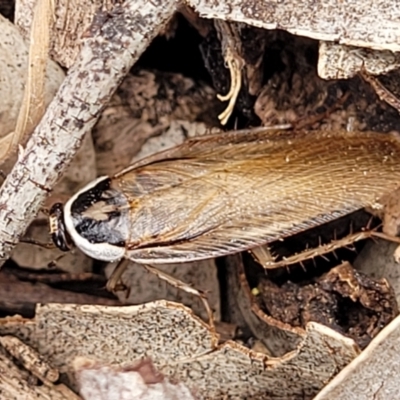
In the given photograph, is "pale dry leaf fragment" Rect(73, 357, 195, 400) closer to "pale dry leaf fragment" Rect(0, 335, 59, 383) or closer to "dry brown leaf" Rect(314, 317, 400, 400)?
"pale dry leaf fragment" Rect(0, 335, 59, 383)

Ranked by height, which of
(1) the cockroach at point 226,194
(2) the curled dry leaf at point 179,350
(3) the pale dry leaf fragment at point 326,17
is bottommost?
(2) the curled dry leaf at point 179,350

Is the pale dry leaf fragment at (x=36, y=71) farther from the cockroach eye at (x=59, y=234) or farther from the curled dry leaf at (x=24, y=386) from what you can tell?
the curled dry leaf at (x=24, y=386)

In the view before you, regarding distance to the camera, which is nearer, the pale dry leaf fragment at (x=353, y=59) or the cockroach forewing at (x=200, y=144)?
the pale dry leaf fragment at (x=353, y=59)

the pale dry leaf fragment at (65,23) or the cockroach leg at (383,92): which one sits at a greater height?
the pale dry leaf fragment at (65,23)

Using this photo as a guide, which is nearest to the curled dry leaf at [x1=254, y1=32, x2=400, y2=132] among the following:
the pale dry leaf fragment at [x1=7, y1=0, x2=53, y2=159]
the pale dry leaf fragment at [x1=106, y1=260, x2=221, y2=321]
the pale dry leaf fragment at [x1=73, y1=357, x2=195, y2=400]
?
the pale dry leaf fragment at [x1=106, y1=260, x2=221, y2=321]

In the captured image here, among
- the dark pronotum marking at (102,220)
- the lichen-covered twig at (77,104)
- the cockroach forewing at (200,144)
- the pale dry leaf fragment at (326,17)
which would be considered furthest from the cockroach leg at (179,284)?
the pale dry leaf fragment at (326,17)

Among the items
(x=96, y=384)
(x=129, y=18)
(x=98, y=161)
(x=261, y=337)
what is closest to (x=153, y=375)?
(x=96, y=384)

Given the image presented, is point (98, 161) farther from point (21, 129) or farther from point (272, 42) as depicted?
point (272, 42)
